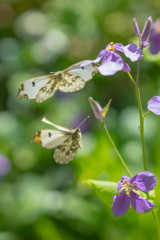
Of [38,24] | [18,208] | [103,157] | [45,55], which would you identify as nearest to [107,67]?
[103,157]

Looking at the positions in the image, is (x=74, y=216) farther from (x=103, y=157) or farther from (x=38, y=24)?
(x=38, y=24)

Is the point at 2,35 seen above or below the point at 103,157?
above

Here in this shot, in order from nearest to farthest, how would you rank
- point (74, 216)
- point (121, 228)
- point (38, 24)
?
point (121, 228), point (74, 216), point (38, 24)

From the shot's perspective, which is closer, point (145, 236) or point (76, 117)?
point (145, 236)

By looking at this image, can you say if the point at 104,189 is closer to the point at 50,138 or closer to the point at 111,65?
the point at 50,138

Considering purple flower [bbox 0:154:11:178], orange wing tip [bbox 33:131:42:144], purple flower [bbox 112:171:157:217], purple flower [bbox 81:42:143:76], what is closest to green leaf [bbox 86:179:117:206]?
purple flower [bbox 112:171:157:217]

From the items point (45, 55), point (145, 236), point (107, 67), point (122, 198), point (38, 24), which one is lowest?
point (145, 236)
